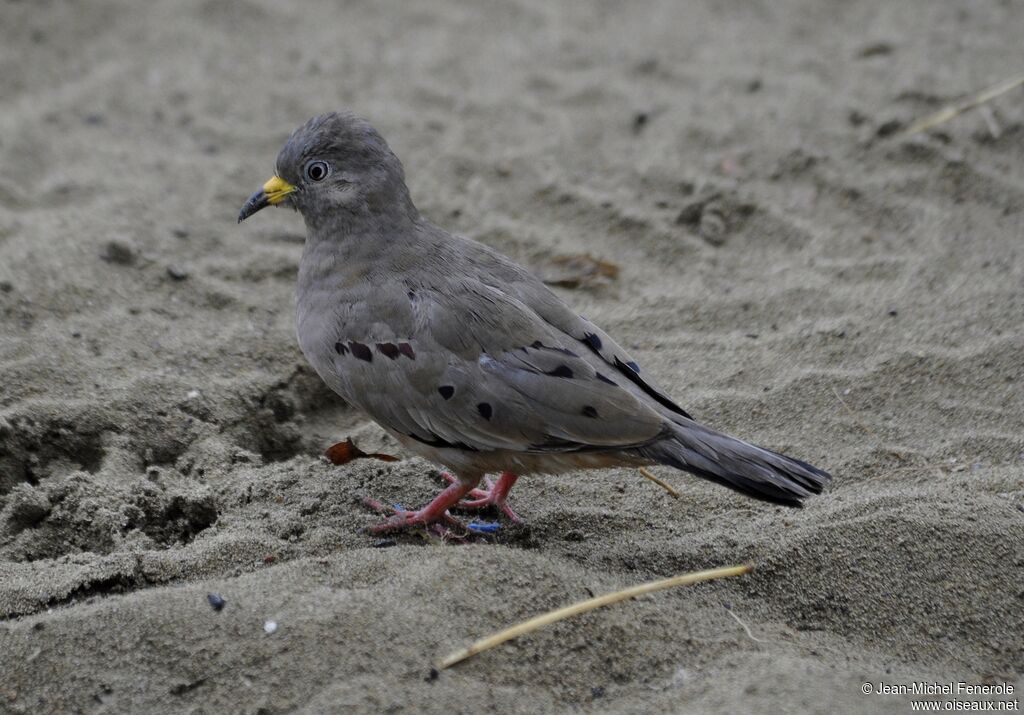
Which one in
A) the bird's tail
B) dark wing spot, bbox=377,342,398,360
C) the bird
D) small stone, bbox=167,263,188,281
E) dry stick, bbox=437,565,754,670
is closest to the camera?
dry stick, bbox=437,565,754,670

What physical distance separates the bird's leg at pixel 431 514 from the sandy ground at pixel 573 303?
0.44 feet

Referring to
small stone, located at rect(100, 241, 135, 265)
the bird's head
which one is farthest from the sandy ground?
the bird's head

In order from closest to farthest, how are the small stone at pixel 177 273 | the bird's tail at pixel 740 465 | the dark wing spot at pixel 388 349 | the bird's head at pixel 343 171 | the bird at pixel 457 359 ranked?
1. the bird's tail at pixel 740 465
2. the bird at pixel 457 359
3. the dark wing spot at pixel 388 349
4. the bird's head at pixel 343 171
5. the small stone at pixel 177 273

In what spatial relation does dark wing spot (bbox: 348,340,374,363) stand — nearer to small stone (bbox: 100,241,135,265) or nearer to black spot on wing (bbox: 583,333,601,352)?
black spot on wing (bbox: 583,333,601,352)

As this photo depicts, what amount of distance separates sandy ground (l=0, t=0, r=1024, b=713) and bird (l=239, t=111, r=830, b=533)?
335 mm

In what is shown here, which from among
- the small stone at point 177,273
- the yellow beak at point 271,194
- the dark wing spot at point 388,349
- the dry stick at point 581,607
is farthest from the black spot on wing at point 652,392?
the small stone at point 177,273

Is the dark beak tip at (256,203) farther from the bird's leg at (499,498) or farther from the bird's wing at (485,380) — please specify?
the bird's leg at (499,498)

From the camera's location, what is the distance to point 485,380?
380 centimetres

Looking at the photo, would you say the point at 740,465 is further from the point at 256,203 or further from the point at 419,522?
the point at 256,203

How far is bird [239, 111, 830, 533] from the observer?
3.67m

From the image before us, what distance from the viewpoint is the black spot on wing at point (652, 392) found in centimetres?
387

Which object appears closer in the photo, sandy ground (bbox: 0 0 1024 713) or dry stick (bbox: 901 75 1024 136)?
sandy ground (bbox: 0 0 1024 713)

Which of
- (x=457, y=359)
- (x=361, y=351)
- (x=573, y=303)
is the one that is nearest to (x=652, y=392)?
(x=457, y=359)

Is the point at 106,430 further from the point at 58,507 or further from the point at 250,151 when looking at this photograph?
the point at 250,151
